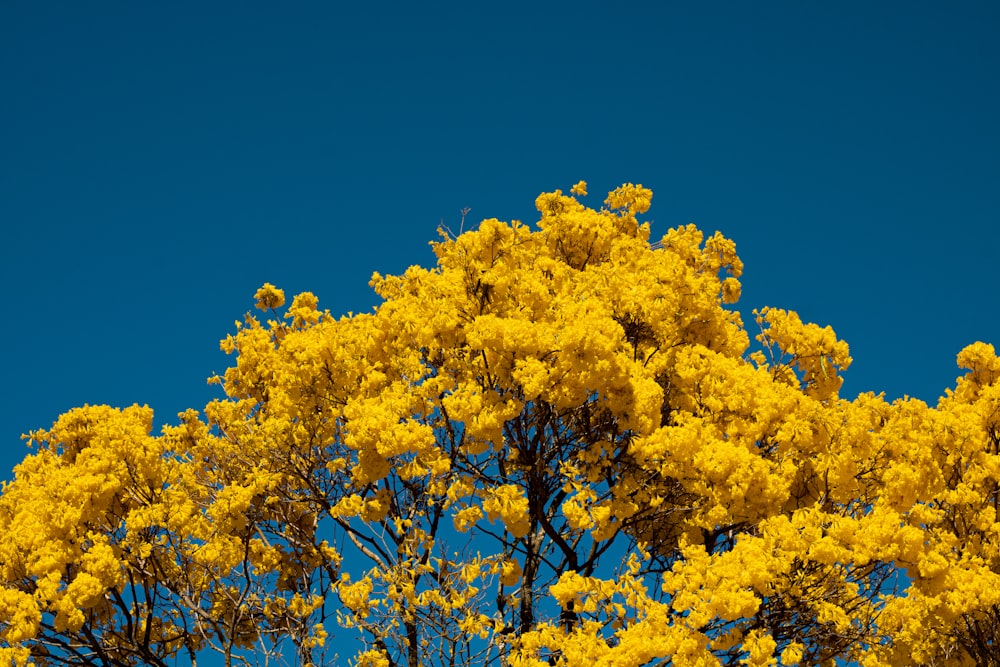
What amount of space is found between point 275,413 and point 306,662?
3384 mm

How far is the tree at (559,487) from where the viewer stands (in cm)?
1155

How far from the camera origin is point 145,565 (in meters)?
13.9

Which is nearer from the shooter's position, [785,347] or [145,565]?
[145,565]

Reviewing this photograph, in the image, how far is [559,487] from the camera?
1358 centimetres

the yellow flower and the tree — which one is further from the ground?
the yellow flower

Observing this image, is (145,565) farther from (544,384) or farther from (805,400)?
(805,400)

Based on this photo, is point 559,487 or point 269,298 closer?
point 559,487

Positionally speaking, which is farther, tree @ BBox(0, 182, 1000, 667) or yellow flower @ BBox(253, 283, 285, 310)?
yellow flower @ BBox(253, 283, 285, 310)

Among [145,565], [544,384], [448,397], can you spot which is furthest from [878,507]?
[145,565]

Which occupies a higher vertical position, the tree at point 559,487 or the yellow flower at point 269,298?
the yellow flower at point 269,298

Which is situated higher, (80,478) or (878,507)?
(80,478)

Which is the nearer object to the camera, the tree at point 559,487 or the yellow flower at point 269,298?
the tree at point 559,487

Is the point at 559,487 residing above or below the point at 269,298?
below

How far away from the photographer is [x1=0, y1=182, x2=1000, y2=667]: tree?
11547mm
